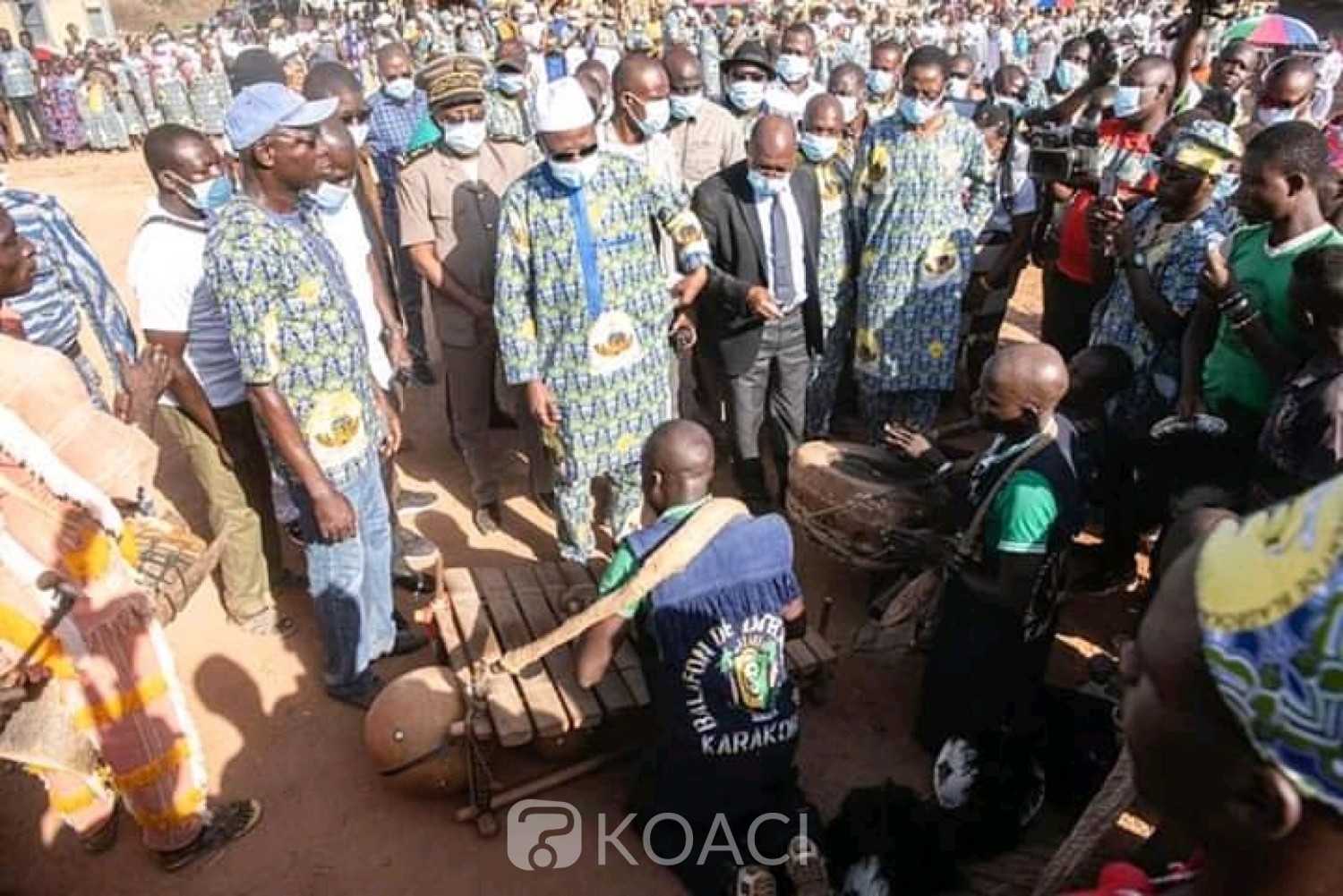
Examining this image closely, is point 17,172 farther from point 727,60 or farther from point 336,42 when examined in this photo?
point 727,60

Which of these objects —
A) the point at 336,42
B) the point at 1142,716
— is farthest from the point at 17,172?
the point at 1142,716

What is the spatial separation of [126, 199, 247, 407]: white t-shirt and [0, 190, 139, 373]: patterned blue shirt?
1.33 ft

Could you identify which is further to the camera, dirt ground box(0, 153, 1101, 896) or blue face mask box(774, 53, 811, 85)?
blue face mask box(774, 53, 811, 85)

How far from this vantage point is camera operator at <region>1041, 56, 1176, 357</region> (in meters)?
4.98

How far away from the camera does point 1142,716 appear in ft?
3.02

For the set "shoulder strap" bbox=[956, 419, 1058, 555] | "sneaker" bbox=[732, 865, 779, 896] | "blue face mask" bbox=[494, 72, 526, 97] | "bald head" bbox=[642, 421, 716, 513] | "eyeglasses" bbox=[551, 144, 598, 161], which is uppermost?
"blue face mask" bbox=[494, 72, 526, 97]

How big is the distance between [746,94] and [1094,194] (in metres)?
2.37

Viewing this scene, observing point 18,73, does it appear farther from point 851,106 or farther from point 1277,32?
point 1277,32

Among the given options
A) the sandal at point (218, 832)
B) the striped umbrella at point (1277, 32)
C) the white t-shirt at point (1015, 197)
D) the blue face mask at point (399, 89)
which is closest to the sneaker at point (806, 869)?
the sandal at point (218, 832)

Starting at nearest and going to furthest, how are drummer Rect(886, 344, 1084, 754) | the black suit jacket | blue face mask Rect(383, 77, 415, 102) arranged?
1. drummer Rect(886, 344, 1084, 754)
2. the black suit jacket
3. blue face mask Rect(383, 77, 415, 102)

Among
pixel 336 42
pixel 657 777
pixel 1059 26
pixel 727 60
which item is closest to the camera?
pixel 657 777

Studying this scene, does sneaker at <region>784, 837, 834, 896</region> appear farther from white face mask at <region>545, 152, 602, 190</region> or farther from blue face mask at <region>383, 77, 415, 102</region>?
blue face mask at <region>383, 77, 415, 102</region>

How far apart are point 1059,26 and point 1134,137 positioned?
1728 cm

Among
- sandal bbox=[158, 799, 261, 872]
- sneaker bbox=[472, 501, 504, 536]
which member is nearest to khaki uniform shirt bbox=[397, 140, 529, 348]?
sneaker bbox=[472, 501, 504, 536]
